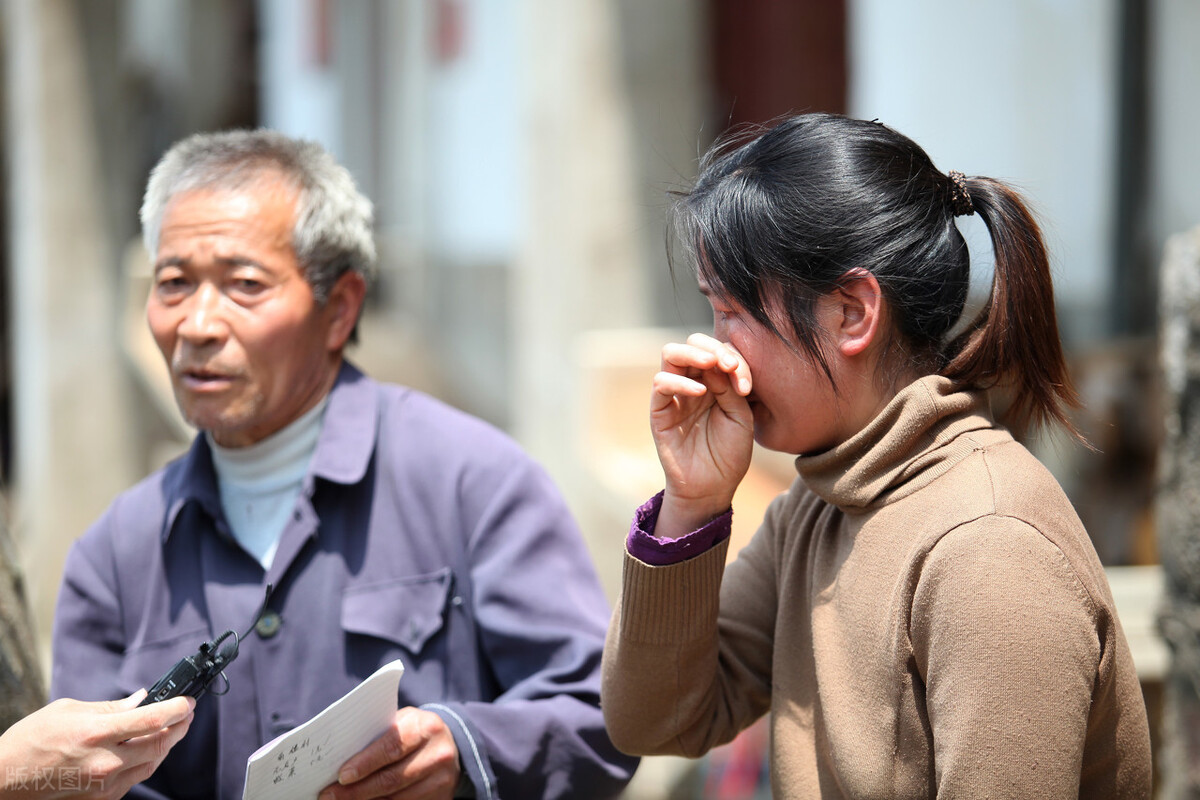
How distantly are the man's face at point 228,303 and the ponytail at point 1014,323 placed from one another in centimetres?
122

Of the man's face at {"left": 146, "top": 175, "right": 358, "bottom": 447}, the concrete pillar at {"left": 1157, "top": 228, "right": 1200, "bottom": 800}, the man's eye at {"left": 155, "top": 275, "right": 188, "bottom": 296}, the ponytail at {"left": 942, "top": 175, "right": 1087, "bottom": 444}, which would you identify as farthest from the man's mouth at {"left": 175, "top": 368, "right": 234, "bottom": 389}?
the concrete pillar at {"left": 1157, "top": 228, "right": 1200, "bottom": 800}

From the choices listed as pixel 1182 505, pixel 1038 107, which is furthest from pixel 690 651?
pixel 1038 107

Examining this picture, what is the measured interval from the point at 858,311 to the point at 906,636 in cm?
41

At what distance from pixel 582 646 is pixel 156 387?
6809mm

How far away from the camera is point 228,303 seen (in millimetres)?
2195

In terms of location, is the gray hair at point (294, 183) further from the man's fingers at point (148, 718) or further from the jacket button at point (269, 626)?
the man's fingers at point (148, 718)

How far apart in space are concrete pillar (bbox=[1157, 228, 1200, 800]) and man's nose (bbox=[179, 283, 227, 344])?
1.85 metres

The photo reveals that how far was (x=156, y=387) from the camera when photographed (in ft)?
27.0

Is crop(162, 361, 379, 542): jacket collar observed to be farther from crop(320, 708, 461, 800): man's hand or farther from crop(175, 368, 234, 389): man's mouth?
crop(320, 708, 461, 800): man's hand

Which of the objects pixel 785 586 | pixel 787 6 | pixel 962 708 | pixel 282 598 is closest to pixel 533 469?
pixel 282 598

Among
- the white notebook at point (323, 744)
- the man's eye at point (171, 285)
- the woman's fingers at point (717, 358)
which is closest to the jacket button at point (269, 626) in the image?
the white notebook at point (323, 744)

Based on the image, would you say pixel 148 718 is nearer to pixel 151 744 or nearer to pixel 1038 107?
pixel 151 744

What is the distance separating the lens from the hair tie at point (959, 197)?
5.25 feet

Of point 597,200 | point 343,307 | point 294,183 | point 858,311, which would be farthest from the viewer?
point 597,200
